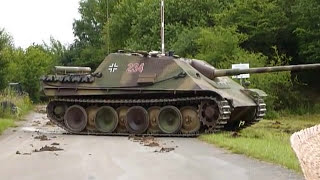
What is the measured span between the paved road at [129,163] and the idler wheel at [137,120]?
10.3 ft

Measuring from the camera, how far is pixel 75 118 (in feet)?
65.2

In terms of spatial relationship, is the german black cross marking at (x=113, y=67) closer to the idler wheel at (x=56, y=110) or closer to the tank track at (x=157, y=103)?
the tank track at (x=157, y=103)

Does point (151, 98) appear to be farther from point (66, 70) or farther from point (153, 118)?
point (66, 70)

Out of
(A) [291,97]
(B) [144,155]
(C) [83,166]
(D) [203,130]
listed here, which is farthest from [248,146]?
(A) [291,97]

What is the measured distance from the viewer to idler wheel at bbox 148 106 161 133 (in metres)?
18.5

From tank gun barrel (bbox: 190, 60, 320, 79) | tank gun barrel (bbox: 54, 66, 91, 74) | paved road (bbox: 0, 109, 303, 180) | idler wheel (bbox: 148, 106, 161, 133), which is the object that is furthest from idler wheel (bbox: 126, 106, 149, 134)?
tank gun barrel (bbox: 54, 66, 91, 74)

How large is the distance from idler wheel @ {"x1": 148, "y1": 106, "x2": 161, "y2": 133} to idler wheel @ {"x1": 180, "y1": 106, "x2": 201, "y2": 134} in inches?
31.6

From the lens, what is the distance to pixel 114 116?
19.1m

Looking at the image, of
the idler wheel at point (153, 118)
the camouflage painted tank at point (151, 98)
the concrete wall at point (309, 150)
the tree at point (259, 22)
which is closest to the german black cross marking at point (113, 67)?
the camouflage painted tank at point (151, 98)

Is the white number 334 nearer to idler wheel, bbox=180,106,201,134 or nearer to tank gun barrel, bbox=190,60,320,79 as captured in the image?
tank gun barrel, bbox=190,60,320,79

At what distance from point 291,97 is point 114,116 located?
14.2 metres

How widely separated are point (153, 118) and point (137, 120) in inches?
21.4

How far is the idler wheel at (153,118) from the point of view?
1847 centimetres

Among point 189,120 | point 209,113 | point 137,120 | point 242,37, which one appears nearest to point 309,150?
point 209,113
